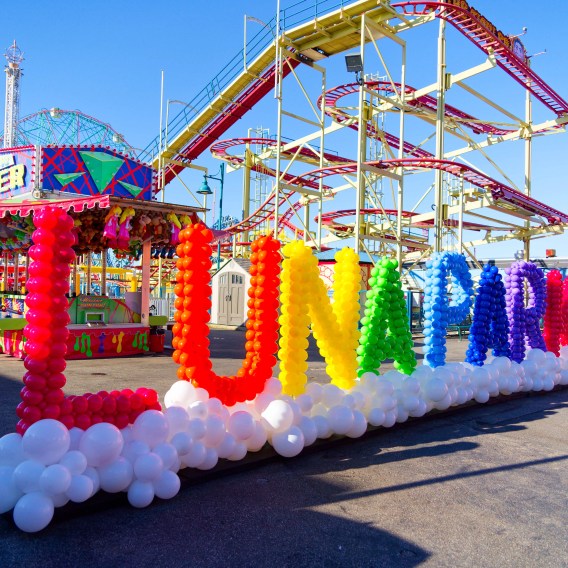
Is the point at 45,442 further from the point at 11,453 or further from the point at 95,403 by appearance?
the point at 95,403

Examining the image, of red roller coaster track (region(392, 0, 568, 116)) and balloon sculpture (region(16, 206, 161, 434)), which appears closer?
balloon sculpture (region(16, 206, 161, 434))

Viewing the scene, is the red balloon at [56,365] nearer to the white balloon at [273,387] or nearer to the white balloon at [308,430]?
the white balloon at [273,387]

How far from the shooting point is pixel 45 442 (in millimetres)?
3471

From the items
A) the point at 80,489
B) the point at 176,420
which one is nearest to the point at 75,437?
the point at 80,489

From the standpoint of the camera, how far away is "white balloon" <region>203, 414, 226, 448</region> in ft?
14.4

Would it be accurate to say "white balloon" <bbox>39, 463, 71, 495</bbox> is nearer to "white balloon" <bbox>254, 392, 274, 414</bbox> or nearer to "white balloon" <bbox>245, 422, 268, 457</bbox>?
"white balloon" <bbox>245, 422, 268, 457</bbox>

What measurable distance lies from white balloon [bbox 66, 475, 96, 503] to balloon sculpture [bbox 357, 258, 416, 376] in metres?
3.65

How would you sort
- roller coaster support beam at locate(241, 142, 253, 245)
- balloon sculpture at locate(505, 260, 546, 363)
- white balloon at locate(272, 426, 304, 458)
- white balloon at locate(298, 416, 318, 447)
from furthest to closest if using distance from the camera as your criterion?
1. roller coaster support beam at locate(241, 142, 253, 245)
2. balloon sculpture at locate(505, 260, 546, 363)
3. white balloon at locate(298, 416, 318, 447)
4. white balloon at locate(272, 426, 304, 458)

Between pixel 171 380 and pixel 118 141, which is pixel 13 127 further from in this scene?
pixel 171 380

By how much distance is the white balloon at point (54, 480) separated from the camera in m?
3.39

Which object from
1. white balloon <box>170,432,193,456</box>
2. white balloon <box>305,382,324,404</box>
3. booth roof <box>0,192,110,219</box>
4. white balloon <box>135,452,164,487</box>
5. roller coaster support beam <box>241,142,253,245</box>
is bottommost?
white balloon <box>135,452,164,487</box>

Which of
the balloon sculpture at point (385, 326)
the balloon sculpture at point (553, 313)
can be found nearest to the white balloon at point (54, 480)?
the balloon sculpture at point (385, 326)

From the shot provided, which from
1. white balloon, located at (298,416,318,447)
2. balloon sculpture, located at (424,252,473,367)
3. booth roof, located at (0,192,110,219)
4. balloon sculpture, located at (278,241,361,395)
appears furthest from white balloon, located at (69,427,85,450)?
booth roof, located at (0,192,110,219)

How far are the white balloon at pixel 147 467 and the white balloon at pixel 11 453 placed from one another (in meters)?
0.76
